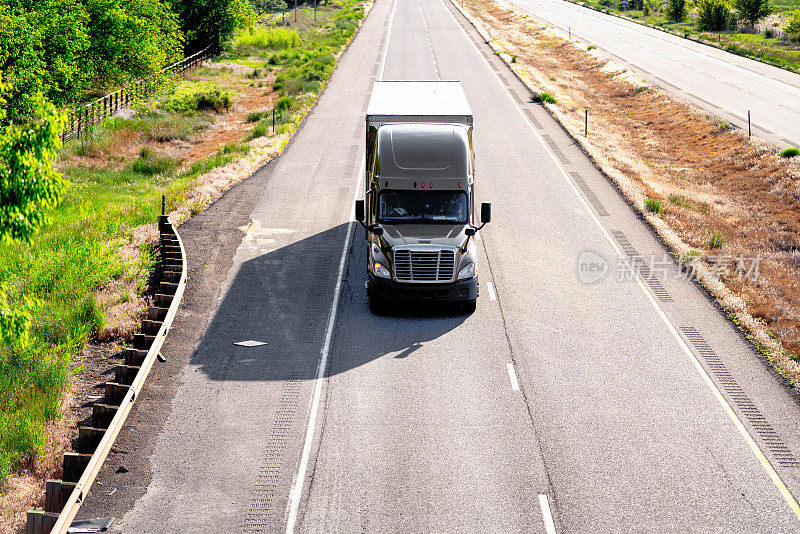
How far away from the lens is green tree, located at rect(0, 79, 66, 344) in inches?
385

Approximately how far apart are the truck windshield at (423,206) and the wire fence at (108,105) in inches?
816

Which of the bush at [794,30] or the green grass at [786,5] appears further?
the green grass at [786,5]

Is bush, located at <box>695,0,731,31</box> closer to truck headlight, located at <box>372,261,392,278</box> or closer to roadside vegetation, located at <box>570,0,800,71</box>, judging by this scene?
roadside vegetation, located at <box>570,0,800,71</box>

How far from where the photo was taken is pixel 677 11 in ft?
330

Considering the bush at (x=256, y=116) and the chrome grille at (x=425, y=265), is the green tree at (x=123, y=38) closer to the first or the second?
the bush at (x=256, y=116)

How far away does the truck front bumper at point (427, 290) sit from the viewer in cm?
1703

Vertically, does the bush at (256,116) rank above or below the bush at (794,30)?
below

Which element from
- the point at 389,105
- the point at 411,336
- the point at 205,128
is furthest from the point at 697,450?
the point at 205,128

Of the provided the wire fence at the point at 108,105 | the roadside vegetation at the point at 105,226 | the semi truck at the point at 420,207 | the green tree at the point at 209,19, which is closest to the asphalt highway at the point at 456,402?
the semi truck at the point at 420,207

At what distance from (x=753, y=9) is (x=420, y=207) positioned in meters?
83.3

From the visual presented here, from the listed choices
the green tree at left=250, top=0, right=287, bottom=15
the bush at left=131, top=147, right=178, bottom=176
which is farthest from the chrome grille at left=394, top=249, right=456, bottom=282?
the green tree at left=250, top=0, right=287, bottom=15

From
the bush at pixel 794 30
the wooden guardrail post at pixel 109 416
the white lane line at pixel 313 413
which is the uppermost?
the bush at pixel 794 30

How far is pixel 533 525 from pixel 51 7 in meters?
32.2

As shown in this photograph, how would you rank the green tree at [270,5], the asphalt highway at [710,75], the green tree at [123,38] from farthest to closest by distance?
the green tree at [270,5]
the asphalt highway at [710,75]
the green tree at [123,38]
